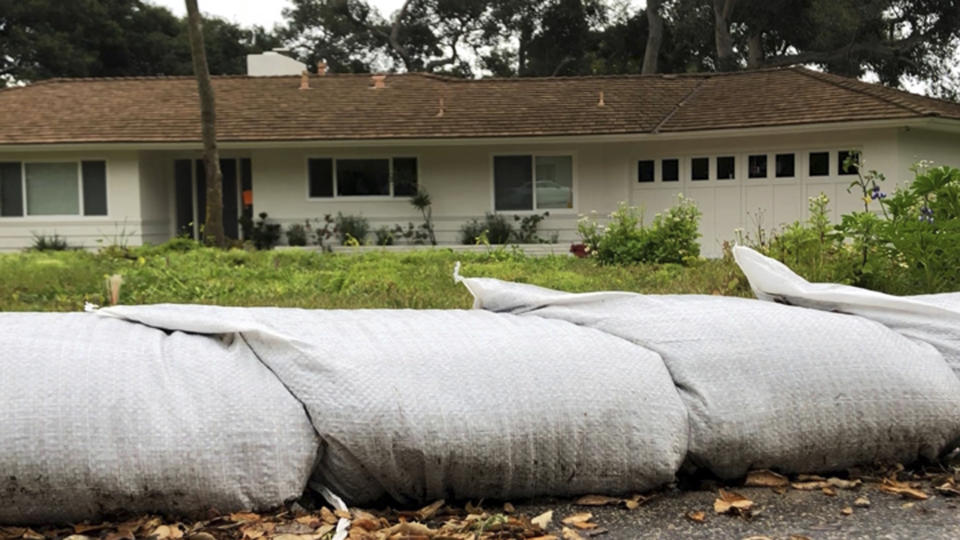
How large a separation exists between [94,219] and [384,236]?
624 centimetres

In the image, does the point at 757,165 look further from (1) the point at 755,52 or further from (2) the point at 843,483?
(1) the point at 755,52

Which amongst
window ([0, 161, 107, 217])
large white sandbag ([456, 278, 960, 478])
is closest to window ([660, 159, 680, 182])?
window ([0, 161, 107, 217])

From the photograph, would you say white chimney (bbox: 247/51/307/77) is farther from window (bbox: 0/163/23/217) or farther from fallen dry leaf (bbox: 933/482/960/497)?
fallen dry leaf (bbox: 933/482/960/497)

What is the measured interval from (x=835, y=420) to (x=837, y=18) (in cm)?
2923

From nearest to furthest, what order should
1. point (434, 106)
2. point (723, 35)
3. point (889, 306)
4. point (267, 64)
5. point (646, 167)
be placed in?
1. point (889, 306)
2. point (646, 167)
3. point (434, 106)
4. point (267, 64)
5. point (723, 35)

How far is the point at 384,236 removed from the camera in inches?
798

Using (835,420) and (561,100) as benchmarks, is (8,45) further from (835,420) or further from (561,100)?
(835,420)

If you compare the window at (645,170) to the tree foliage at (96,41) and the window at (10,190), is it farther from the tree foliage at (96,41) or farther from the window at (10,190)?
the tree foliage at (96,41)

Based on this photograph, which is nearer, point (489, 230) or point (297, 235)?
point (489, 230)

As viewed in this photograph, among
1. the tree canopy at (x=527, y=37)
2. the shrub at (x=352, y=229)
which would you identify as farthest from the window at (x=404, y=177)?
the tree canopy at (x=527, y=37)

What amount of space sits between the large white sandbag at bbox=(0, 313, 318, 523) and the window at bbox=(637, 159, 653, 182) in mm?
17676

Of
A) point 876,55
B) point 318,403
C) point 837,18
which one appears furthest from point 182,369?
point 876,55

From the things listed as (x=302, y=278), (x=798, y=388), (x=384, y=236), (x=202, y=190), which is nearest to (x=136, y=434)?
(x=798, y=388)

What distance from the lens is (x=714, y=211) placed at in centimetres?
1945
